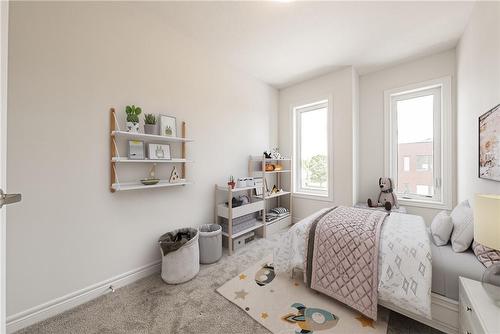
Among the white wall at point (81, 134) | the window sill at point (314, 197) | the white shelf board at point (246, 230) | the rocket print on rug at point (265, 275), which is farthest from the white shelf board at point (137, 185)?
the window sill at point (314, 197)

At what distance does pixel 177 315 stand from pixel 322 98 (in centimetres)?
344

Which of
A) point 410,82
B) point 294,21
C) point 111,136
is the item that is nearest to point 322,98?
point 410,82

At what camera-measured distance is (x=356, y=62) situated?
2.86m

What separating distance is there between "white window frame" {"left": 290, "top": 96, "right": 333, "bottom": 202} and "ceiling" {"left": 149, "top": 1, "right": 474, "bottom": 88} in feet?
2.07

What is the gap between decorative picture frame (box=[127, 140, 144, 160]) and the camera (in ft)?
6.00

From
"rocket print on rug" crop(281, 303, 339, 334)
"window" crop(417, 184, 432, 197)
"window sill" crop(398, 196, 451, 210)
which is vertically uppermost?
"window" crop(417, 184, 432, 197)

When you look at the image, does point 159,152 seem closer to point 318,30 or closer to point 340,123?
point 318,30

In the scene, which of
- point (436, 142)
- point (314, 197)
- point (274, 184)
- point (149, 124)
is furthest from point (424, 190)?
point (149, 124)

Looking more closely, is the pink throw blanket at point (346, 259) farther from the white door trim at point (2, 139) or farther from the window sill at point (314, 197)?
the white door trim at point (2, 139)

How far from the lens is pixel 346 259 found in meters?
1.52

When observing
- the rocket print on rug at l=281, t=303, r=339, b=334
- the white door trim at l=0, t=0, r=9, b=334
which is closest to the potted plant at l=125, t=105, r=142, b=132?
the white door trim at l=0, t=0, r=9, b=334

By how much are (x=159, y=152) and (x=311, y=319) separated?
79.5 inches

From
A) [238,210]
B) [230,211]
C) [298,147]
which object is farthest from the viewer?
[298,147]

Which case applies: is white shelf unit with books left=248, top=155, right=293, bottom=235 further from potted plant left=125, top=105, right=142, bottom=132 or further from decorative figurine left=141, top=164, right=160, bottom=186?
potted plant left=125, top=105, right=142, bottom=132
